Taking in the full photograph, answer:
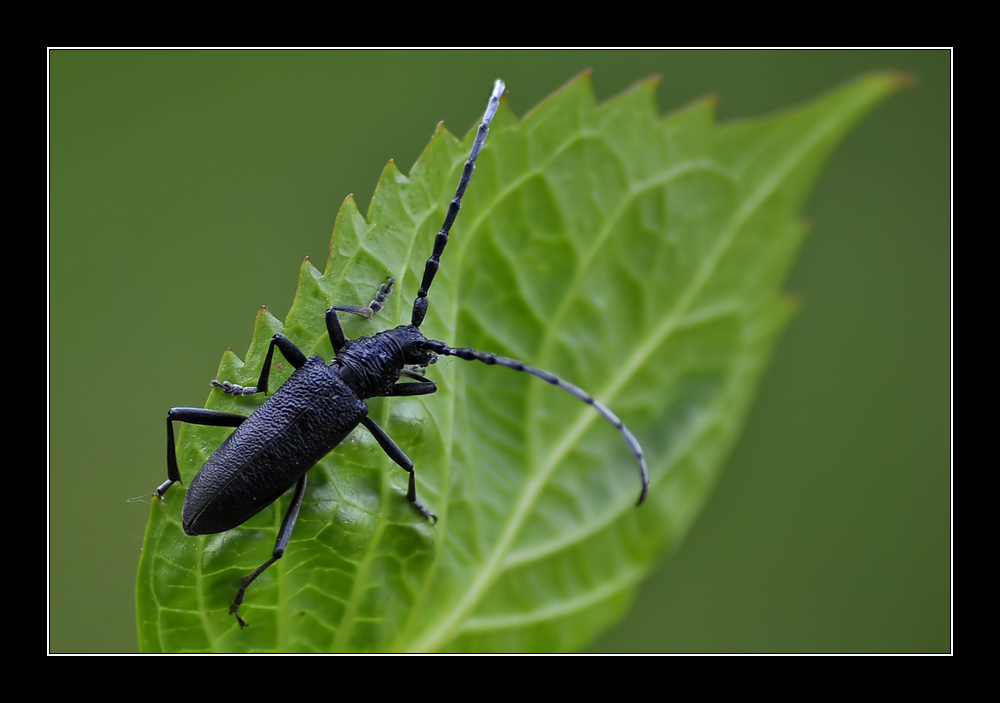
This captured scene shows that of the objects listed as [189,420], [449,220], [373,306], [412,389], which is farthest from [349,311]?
[189,420]

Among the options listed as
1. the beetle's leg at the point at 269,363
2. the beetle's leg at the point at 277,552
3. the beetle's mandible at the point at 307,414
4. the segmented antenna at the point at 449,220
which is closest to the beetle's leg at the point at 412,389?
the beetle's mandible at the point at 307,414

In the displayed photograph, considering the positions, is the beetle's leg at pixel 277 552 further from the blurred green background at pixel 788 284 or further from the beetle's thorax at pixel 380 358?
the blurred green background at pixel 788 284

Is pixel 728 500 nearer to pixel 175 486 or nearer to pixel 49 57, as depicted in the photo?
pixel 175 486

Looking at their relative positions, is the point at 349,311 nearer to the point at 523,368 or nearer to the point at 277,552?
the point at 523,368

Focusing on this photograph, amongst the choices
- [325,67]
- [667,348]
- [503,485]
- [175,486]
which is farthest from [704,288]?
[325,67]

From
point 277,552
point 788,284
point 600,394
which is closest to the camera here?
point 277,552

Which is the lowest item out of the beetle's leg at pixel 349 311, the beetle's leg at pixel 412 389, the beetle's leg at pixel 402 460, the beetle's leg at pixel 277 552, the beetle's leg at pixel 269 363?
the beetle's leg at pixel 277 552

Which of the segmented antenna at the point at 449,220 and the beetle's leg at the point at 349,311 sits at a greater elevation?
the segmented antenna at the point at 449,220

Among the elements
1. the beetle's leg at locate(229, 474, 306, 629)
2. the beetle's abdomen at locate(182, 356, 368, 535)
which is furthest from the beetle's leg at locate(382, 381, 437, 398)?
the beetle's leg at locate(229, 474, 306, 629)
